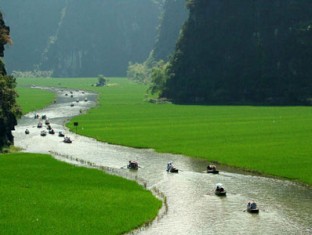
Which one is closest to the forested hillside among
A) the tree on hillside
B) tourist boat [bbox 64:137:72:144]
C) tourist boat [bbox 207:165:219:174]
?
tourist boat [bbox 64:137:72:144]

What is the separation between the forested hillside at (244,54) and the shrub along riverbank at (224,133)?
22463 millimetres

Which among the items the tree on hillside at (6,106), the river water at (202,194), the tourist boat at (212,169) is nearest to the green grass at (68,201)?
the river water at (202,194)

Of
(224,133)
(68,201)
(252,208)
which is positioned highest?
(224,133)

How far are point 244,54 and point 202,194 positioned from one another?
129576 millimetres

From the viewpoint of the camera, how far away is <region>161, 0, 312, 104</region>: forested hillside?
541ft

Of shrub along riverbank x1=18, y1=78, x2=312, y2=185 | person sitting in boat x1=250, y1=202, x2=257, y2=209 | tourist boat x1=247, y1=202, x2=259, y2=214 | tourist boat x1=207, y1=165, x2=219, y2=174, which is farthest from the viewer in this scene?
shrub along riverbank x1=18, y1=78, x2=312, y2=185

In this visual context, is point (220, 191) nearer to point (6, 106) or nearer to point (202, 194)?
point (202, 194)

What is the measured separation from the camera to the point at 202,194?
5228cm

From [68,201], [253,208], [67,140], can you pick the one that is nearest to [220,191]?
[253,208]

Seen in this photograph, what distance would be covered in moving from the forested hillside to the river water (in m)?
90.5

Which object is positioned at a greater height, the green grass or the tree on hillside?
the tree on hillside

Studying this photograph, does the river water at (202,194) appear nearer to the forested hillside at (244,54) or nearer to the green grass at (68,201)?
the green grass at (68,201)

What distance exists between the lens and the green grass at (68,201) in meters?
40.1

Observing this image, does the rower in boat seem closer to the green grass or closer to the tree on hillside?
the green grass
